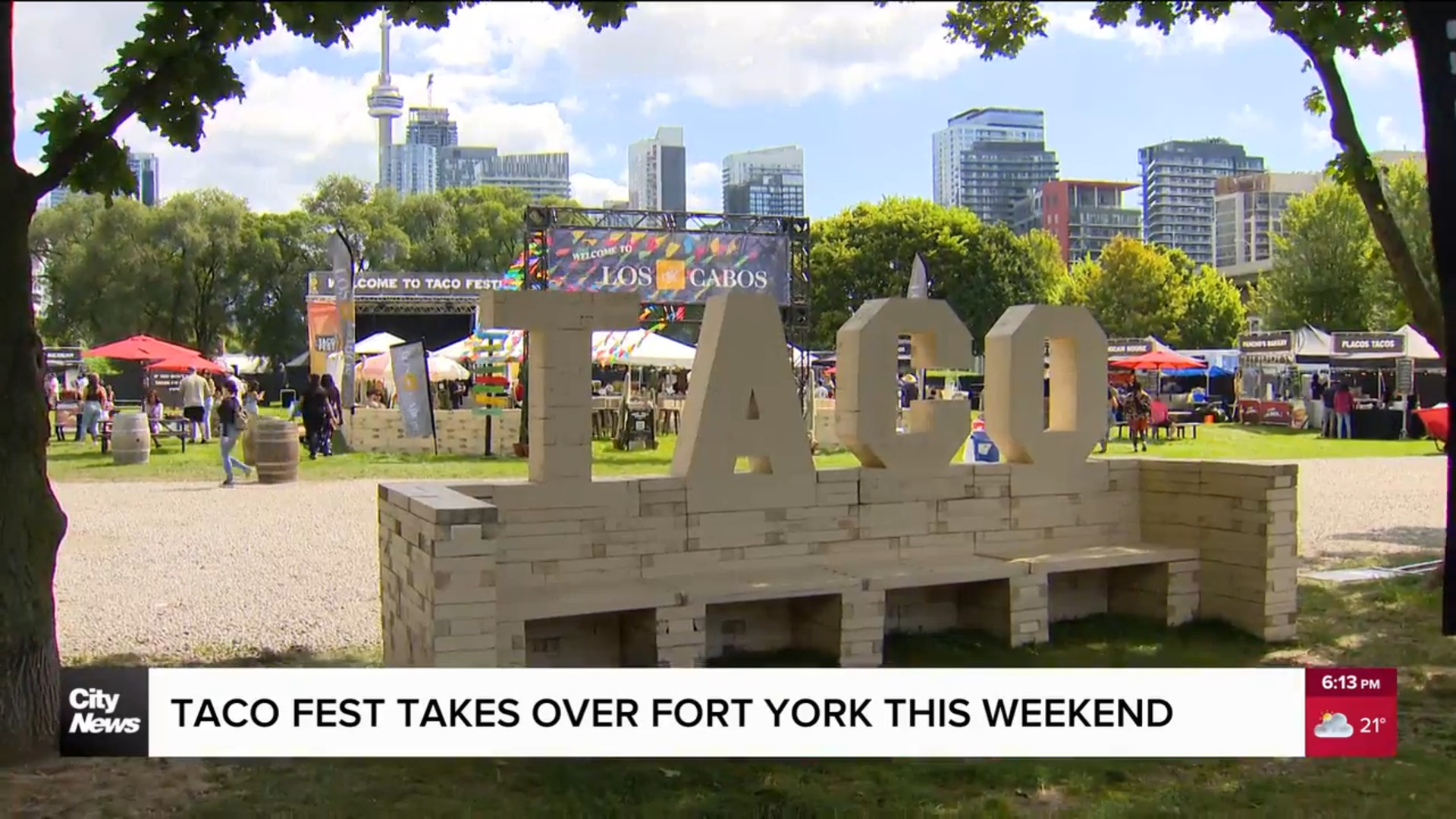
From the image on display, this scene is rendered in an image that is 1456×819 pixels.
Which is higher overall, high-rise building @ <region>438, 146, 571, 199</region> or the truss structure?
high-rise building @ <region>438, 146, 571, 199</region>

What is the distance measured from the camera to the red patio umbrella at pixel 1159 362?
3284 centimetres

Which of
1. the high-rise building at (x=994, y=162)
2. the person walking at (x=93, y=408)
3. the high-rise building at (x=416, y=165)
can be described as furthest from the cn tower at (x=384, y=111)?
the person walking at (x=93, y=408)

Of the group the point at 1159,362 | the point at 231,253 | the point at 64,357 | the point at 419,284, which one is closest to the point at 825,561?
the point at 1159,362

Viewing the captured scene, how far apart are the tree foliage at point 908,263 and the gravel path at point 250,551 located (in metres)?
37.0

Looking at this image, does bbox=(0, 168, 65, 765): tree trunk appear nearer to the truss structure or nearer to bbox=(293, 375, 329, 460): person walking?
bbox=(293, 375, 329, 460): person walking

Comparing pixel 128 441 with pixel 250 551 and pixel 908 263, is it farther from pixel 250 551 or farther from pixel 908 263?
pixel 908 263

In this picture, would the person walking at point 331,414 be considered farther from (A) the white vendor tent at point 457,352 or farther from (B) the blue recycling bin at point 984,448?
(B) the blue recycling bin at point 984,448

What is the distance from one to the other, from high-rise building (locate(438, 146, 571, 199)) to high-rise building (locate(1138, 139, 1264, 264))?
263 ft

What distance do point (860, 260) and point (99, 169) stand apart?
167 feet

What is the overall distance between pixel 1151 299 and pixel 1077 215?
9458cm

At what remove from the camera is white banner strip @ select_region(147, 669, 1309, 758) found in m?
4.81

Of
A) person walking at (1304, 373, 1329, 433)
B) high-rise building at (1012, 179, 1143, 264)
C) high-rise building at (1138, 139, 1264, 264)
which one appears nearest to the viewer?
person walking at (1304, 373, 1329, 433)

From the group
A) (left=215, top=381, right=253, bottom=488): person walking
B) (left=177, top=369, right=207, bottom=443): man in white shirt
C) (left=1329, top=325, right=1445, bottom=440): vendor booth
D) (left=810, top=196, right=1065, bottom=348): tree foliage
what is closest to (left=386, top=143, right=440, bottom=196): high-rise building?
(left=810, top=196, right=1065, bottom=348): tree foliage

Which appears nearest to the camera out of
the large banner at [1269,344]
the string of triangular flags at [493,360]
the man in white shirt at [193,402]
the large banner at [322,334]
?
the string of triangular flags at [493,360]
